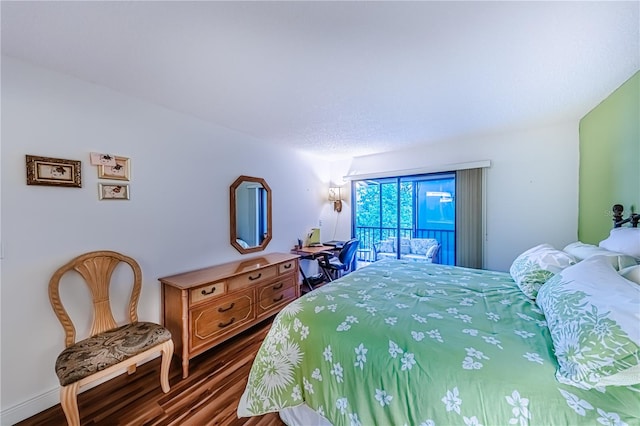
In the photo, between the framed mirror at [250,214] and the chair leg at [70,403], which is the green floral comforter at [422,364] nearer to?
the chair leg at [70,403]

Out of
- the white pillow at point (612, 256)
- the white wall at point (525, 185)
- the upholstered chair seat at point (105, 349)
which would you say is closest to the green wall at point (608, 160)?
the white wall at point (525, 185)

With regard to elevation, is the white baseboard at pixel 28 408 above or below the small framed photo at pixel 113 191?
below

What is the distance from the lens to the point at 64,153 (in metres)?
1.75

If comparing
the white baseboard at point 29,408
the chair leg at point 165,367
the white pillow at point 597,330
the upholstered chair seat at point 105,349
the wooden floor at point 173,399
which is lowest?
the wooden floor at point 173,399

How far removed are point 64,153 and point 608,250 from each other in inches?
152

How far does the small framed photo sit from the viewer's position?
1.92 meters

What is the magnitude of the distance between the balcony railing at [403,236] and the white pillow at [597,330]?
2.58 meters

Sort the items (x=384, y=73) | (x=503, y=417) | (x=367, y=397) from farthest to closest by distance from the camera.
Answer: (x=384, y=73) < (x=367, y=397) < (x=503, y=417)

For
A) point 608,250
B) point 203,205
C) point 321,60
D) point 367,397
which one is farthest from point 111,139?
point 608,250

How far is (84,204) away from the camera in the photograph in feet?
6.03

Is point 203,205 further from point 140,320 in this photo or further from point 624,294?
point 624,294

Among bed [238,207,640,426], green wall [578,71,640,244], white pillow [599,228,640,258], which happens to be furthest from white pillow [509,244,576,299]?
green wall [578,71,640,244]

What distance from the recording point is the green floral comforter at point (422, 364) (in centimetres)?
85

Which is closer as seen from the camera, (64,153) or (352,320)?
(352,320)
